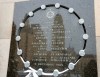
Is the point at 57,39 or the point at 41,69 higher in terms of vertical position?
the point at 57,39

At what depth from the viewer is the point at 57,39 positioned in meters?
2.51

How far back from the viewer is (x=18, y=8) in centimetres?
284

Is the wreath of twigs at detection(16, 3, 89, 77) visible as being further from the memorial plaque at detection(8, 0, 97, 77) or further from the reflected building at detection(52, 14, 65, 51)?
the reflected building at detection(52, 14, 65, 51)

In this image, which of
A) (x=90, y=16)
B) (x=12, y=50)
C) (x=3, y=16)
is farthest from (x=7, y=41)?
(x=90, y=16)

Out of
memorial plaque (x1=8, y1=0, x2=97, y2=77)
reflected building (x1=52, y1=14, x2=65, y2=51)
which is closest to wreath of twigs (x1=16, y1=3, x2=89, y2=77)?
memorial plaque (x1=8, y1=0, x2=97, y2=77)

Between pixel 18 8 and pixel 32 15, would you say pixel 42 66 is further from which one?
pixel 18 8

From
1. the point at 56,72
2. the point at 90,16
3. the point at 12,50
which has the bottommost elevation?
the point at 56,72

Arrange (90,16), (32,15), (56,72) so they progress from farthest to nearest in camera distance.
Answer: (32,15), (90,16), (56,72)

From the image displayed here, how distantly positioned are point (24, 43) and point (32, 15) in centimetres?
36

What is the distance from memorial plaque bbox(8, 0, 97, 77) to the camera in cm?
236

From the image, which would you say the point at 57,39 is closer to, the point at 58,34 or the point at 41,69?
the point at 58,34

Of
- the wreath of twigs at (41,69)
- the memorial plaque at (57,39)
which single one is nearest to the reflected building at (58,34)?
the memorial plaque at (57,39)

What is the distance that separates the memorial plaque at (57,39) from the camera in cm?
236

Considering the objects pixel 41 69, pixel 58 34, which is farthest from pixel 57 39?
pixel 41 69
